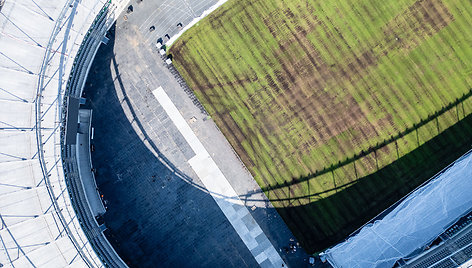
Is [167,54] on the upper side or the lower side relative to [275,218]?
upper

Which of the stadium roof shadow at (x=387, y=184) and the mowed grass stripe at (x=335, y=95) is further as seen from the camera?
the mowed grass stripe at (x=335, y=95)

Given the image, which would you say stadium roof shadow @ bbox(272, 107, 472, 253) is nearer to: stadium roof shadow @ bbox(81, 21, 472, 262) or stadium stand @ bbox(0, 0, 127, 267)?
stadium roof shadow @ bbox(81, 21, 472, 262)

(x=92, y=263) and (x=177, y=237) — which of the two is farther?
(x=177, y=237)

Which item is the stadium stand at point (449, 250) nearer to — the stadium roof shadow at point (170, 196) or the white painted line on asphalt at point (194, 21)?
the stadium roof shadow at point (170, 196)

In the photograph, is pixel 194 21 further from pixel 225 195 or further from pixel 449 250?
pixel 449 250

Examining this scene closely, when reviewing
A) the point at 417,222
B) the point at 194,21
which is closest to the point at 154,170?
the point at 194,21

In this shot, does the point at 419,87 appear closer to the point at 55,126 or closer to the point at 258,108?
the point at 258,108

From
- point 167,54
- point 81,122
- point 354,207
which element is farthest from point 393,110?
point 81,122

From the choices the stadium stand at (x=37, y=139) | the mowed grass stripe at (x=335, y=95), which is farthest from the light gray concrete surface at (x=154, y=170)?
the stadium stand at (x=37, y=139)
